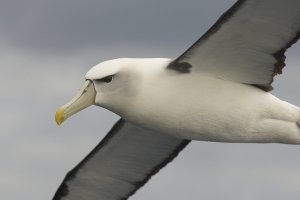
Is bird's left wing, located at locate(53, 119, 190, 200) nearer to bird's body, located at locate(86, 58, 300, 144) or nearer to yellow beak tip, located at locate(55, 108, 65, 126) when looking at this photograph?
bird's body, located at locate(86, 58, 300, 144)

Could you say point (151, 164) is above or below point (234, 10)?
below

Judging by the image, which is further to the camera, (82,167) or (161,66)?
(82,167)

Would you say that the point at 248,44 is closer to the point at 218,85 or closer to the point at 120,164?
the point at 218,85

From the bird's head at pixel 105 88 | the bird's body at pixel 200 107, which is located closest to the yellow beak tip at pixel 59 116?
the bird's head at pixel 105 88

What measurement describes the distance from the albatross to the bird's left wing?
9.93 ft

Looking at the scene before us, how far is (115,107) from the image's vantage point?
508 inches

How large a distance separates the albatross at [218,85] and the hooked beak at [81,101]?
2 centimetres

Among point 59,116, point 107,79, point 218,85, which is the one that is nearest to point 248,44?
point 218,85

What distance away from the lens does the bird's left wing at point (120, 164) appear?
16.5 m

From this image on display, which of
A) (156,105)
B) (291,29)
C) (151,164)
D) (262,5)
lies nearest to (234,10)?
(262,5)

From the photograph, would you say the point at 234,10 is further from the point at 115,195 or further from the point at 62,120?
the point at 115,195

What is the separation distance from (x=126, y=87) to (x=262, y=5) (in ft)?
8.96

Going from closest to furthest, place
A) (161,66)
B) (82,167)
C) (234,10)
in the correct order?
(234,10) < (161,66) < (82,167)

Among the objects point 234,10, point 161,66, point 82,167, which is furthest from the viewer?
point 82,167
